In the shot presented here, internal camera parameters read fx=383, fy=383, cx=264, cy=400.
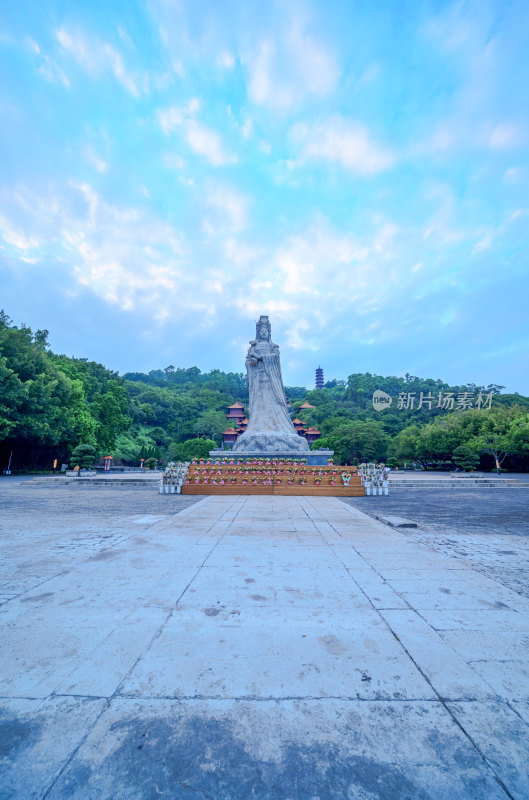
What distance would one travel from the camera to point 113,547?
18.6 feet

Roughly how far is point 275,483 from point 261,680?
12833 millimetres

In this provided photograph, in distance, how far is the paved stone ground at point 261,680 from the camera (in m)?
1.73

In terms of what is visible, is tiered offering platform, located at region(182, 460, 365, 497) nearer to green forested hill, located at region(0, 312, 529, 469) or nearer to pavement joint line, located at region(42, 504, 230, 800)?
pavement joint line, located at region(42, 504, 230, 800)

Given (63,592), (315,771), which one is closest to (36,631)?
(63,592)

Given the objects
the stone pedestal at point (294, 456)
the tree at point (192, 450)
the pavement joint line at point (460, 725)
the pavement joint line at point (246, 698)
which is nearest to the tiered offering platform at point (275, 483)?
the stone pedestal at point (294, 456)

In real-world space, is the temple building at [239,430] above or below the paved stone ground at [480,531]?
above

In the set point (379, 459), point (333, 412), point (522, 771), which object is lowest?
point (522, 771)

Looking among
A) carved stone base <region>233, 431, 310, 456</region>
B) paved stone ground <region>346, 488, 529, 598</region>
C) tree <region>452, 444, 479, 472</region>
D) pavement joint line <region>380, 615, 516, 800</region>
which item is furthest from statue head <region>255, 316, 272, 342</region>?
pavement joint line <region>380, 615, 516, 800</region>

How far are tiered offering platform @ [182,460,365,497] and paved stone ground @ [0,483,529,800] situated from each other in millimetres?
9434

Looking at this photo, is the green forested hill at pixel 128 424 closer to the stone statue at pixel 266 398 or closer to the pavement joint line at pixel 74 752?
the stone statue at pixel 266 398

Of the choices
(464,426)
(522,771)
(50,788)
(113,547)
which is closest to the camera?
(50,788)

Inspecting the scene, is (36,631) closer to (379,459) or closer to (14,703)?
(14,703)

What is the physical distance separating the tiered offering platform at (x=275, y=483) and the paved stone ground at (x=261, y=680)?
9434mm

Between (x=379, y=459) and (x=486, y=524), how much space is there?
109ft
